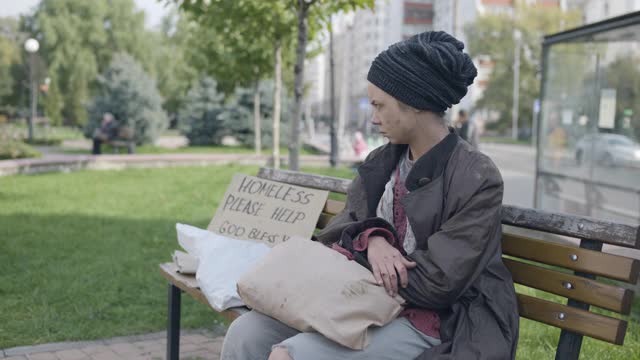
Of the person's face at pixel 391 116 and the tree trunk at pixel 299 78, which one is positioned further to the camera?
the tree trunk at pixel 299 78

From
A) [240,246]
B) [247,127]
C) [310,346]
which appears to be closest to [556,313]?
[310,346]

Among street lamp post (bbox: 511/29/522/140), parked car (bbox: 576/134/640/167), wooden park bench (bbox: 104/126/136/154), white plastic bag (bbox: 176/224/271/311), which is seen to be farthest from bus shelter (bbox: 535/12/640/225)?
street lamp post (bbox: 511/29/522/140)

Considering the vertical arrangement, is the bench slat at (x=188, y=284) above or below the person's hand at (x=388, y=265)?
below

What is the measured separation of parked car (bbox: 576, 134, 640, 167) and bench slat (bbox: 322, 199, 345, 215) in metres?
5.77

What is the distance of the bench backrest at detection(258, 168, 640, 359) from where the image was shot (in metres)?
2.23

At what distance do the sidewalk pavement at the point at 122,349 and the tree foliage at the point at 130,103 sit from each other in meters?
23.2

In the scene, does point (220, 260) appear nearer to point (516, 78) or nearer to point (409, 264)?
point (409, 264)

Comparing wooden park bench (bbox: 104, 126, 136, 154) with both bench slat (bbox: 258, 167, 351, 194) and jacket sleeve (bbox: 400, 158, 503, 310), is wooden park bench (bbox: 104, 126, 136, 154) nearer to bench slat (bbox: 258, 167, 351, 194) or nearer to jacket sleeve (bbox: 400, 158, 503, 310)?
bench slat (bbox: 258, 167, 351, 194)

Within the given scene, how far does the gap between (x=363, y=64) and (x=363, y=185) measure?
127528 mm

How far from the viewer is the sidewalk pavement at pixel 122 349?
12.8ft

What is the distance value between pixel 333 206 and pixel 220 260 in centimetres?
65

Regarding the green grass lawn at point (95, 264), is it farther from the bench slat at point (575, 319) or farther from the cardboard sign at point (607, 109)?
the cardboard sign at point (607, 109)

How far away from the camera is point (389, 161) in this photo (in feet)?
8.79

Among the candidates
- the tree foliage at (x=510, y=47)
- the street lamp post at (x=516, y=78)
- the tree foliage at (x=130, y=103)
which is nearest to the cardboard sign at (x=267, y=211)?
the tree foliage at (x=130, y=103)
